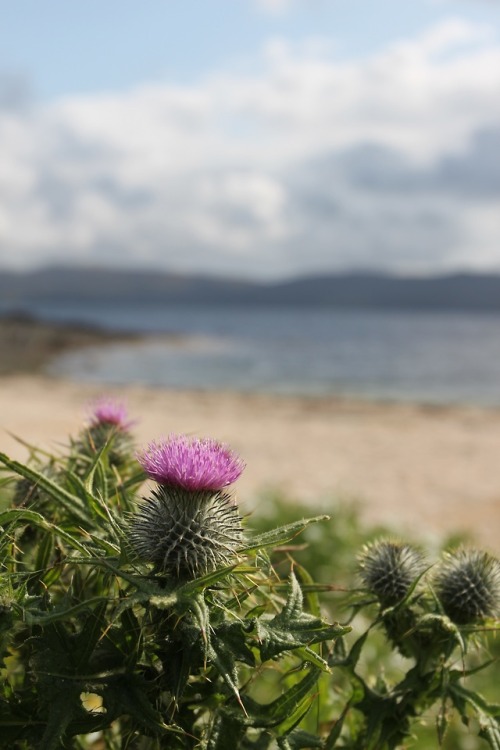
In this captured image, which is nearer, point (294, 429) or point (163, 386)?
point (294, 429)

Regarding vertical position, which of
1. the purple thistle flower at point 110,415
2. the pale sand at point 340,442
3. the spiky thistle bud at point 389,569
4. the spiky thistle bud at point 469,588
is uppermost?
the purple thistle flower at point 110,415

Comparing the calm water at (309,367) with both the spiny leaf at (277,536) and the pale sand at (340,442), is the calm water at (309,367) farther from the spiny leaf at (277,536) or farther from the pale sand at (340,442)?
the spiny leaf at (277,536)

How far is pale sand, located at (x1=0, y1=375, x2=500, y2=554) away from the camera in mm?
22203

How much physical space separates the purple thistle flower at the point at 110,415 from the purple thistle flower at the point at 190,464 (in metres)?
0.64

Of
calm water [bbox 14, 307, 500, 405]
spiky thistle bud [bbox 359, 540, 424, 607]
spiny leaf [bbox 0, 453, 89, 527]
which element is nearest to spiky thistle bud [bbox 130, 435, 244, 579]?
spiny leaf [bbox 0, 453, 89, 527]

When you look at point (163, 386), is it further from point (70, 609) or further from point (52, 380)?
point (70, 609)

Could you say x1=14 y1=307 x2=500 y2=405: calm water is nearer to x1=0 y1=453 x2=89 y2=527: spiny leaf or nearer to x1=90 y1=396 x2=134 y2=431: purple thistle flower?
x1=90 y1=396 x2=134 y2=431: purple thistle flower

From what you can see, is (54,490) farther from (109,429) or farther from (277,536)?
(109,429)

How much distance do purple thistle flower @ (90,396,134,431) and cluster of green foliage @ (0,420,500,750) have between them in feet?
1.59

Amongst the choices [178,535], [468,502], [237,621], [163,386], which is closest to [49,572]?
[178,535]

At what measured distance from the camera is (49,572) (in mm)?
1590

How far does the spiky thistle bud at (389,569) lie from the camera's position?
196 centimetres

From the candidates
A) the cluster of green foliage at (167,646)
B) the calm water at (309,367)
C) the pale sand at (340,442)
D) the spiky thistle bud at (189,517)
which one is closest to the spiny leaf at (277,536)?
the cluster of green foliage at (167,646)

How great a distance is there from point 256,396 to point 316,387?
654 centimetres
